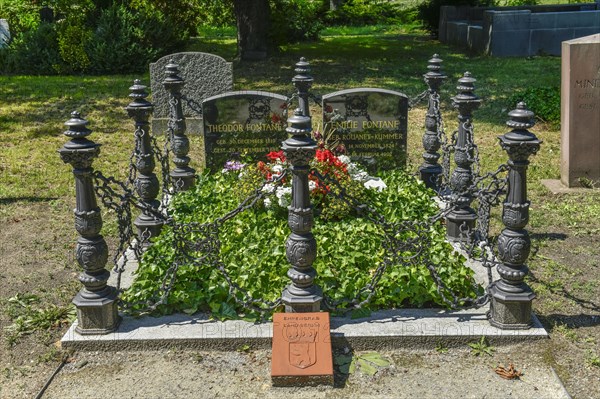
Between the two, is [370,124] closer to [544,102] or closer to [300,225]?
[300,225]

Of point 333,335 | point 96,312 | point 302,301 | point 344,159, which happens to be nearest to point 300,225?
point 302,301

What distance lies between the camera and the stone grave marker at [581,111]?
9344 mm

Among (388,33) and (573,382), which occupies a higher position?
(388,33)

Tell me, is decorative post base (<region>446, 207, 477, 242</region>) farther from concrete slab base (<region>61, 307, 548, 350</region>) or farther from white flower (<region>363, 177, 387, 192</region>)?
concrete slab base (<region>61, 307, 548, 350</region>)

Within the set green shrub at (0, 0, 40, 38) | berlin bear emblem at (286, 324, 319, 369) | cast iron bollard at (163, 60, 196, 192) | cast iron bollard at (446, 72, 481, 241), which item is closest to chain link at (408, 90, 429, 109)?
cast iron bollard at (446, 72, 481, 241)

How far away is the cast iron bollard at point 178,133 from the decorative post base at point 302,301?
12.9ft

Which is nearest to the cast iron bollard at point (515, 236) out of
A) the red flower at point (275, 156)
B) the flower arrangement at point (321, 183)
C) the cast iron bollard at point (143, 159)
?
the flower arrangement at point (321, 183)

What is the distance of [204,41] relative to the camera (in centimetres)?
2762

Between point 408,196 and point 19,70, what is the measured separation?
49.3 ft

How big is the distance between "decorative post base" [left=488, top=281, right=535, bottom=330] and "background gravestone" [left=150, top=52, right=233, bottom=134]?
8519 millimetres

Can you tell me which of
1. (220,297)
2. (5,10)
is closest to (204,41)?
(5,10)

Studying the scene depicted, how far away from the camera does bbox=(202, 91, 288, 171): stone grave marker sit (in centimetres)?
884

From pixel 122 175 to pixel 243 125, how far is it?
8.74 feet

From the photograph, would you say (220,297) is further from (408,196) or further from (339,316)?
(408,196)
